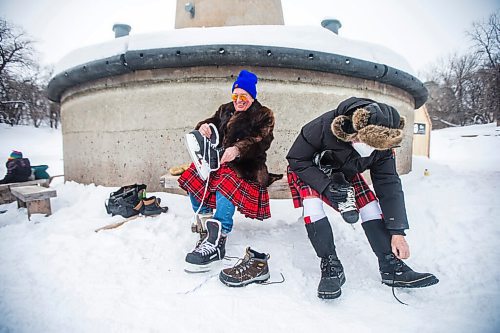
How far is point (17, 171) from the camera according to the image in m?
4.27

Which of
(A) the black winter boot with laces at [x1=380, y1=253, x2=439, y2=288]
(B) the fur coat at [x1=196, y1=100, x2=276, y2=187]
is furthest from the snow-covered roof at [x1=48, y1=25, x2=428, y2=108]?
(A) the black winter boot with laces at [x1=380, y1=253, x2=439, y2=288]

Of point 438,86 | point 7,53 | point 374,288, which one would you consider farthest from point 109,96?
point 438,86

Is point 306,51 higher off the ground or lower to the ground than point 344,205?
higher

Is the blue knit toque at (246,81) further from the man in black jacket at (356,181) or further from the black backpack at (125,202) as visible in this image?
the black backpack at (125,202)

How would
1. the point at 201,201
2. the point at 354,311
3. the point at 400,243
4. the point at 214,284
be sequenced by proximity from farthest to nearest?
the point at 201,201 < the point at 214,284 < the point at 400,243 < the point at 354,311

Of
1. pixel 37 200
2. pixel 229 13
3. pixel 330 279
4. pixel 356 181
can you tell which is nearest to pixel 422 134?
pixel 229 13

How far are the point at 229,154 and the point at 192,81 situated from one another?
1.50m

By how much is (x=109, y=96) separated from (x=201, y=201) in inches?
85.8

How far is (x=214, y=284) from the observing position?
1715 millimetres

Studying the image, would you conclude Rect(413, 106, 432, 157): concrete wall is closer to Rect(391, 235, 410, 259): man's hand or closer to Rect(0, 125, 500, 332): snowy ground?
Rect(0, 125, 500, 332): snowy ground

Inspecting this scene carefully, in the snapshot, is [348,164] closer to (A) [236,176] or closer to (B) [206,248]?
(A) [236,176]

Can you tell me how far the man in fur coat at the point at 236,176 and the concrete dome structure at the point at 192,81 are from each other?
921 millimetres

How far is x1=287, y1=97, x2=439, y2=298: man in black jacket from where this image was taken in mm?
1533

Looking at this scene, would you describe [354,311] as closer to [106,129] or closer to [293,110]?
[293,110]
